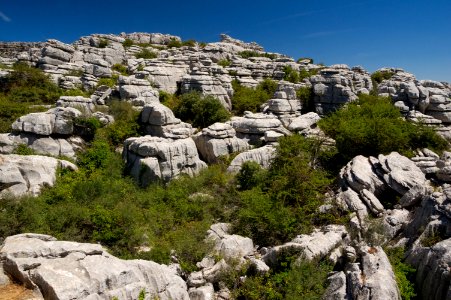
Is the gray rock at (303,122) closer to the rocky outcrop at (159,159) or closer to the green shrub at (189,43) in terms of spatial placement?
the rocky outcrop at (159,159)

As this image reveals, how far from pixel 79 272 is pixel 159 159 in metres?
10.8

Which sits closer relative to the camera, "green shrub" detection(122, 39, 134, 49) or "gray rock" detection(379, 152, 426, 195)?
"gray rock" detection(379, 152, 426, 195)

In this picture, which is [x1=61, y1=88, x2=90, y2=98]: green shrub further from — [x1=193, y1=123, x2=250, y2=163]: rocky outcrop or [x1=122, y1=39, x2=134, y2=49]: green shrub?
[x1=122, y1=39, x2=134, y2=49]: green shrub

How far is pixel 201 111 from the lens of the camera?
22.9m

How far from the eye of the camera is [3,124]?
19.6 m

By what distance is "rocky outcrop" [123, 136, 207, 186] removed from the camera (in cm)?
1744

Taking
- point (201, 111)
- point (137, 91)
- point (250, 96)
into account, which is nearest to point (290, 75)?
point (250, 96)

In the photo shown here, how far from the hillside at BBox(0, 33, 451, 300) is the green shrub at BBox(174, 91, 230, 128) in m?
0.10

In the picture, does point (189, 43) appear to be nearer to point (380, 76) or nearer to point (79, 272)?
point (380, 76)

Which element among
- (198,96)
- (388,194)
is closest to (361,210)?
(388,194)

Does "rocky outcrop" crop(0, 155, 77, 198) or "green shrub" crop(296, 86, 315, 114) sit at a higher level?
"green shrub" crop(296, 86, 315, 114)

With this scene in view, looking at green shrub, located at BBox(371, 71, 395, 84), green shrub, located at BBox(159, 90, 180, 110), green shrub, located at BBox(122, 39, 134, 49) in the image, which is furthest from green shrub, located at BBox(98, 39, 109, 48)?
green shrub, located at BBox(371, 71, 395, 84)

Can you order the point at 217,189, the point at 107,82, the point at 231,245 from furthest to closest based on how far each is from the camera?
the point at 107,82
the point at 217,189
the point at 231,245

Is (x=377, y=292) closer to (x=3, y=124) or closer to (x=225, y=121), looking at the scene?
(x=225, y=121)
